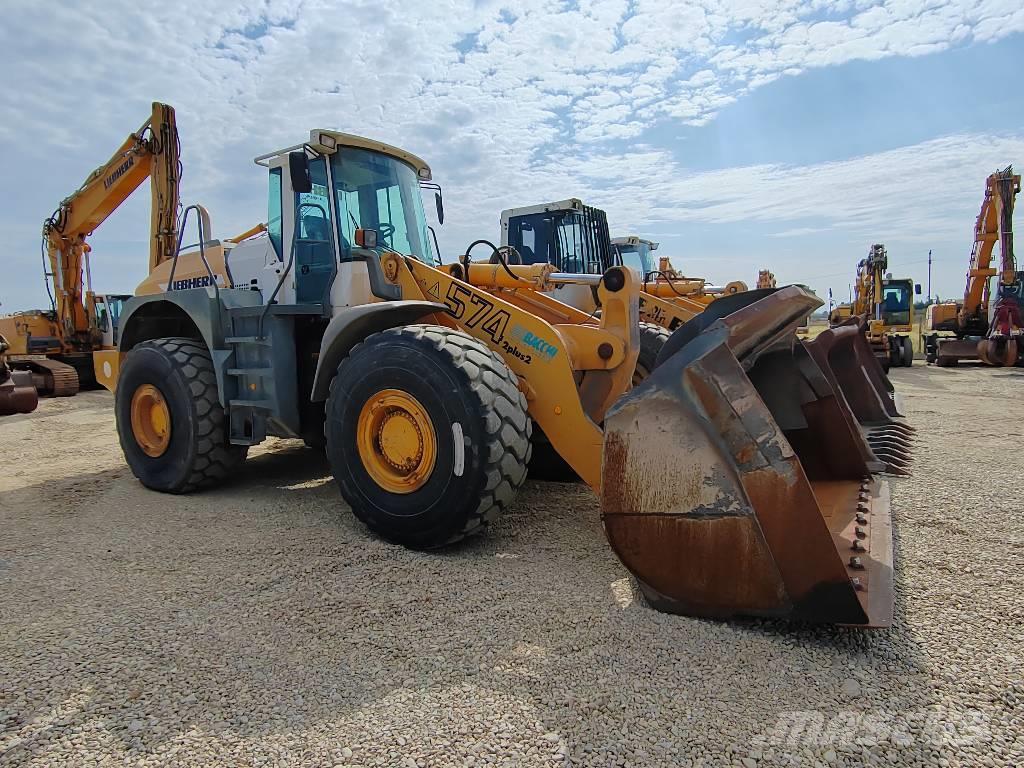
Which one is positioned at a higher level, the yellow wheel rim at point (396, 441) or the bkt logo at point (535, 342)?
the bkt logo at point (535, 342)

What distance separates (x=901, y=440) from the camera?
553 centimetres

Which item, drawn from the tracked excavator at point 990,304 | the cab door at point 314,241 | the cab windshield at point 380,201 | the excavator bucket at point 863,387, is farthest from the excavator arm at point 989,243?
the cab door at point 314,241

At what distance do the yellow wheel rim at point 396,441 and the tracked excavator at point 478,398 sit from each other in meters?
0.01

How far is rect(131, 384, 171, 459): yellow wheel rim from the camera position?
4863 millimetres

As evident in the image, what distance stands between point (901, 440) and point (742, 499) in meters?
4.00

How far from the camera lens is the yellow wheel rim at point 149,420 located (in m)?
4.86

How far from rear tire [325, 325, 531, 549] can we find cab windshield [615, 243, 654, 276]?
32.0 ft

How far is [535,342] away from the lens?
3.54 meters

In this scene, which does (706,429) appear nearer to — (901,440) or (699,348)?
(699,348)

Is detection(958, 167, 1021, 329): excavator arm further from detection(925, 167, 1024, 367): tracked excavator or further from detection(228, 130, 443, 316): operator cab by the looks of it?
detection(228, 130, 443, 316): operator cab

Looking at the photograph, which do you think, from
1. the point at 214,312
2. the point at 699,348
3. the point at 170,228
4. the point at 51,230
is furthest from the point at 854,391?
the point at 51,230

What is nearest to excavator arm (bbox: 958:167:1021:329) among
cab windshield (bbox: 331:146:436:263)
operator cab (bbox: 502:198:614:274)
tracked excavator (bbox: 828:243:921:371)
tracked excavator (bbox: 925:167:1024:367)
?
tracked excavator (bbox: 925:167:1024:367)
